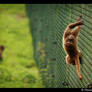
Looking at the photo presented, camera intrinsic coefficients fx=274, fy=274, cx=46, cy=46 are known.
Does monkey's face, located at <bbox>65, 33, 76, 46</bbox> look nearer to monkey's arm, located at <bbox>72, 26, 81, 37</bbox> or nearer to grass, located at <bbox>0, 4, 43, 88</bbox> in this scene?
monkey's arm, located at <bbox>72, 26, 81, 37</bbox>

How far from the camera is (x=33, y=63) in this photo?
919 cm

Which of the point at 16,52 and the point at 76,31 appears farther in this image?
the point at 16,52

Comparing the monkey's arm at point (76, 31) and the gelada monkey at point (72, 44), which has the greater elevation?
the monkey's arm at point (76, 31)

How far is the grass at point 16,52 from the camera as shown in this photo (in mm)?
6980

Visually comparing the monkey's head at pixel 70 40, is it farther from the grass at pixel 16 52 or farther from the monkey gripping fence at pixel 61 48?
the grass at pixel 16 52

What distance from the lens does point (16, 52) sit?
1047 cm

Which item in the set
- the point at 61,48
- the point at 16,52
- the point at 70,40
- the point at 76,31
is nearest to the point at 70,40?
the point at 70,40

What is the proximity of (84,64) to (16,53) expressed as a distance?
22.0ft

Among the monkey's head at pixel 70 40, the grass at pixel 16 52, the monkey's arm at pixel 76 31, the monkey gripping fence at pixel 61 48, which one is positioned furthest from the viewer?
the grass at pixel 16 52

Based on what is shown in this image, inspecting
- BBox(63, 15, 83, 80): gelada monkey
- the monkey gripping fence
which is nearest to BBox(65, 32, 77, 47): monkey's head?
BBox(63, 15, 83, 80): gelada monkey

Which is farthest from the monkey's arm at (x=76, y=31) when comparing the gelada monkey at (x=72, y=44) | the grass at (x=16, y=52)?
the grass at (x=16, y=52)

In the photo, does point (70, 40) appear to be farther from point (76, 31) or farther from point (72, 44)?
point (76, 31)

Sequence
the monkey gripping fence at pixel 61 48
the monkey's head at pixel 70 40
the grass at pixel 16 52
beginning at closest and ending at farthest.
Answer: the monkey gripping fence at pixel 61 48, the monkey's head at pixel 70 40, the grass at pixel 16 52

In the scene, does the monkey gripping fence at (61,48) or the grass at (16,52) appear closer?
the monkey gripping fence at (61,48)
